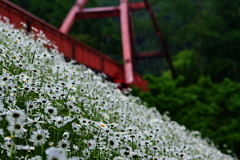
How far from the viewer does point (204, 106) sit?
47.2 ft

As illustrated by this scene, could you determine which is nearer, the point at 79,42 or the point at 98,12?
the point at 79,42

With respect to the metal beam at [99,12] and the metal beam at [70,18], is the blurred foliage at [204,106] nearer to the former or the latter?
the metal beam at [70,18]

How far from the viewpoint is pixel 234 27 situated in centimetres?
3531

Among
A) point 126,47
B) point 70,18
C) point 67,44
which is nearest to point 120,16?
point 70,18

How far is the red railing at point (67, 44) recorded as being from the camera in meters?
7.91

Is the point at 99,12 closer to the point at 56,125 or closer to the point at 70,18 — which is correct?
the point at 70,18

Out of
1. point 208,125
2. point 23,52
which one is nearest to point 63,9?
point 208,125

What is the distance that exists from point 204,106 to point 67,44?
8.41 metres

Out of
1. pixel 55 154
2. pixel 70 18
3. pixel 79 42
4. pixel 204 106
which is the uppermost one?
pixel 70 18

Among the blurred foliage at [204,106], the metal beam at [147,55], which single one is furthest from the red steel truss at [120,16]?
the metal beam at [147,55]

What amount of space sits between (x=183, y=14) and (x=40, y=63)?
140ft

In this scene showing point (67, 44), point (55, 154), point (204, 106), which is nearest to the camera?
point (55, 154)

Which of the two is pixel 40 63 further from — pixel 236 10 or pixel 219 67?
pixel 236 10

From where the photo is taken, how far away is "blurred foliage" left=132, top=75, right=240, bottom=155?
44.4ft
